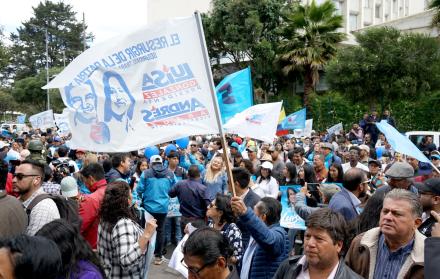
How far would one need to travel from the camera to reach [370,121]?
19.6 m

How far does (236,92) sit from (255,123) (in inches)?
45.6

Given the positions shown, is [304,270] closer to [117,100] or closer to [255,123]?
[117,100]

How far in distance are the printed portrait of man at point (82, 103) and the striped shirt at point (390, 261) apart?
124 inches

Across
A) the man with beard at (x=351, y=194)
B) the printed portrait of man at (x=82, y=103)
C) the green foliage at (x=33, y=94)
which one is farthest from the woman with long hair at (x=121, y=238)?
the green foliage at (x=33, y=94)

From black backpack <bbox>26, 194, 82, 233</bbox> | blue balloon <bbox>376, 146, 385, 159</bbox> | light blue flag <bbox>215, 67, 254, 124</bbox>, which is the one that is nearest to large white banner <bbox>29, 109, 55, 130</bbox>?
blue balloon <bbox>376, 146, 385, 159</bbox>

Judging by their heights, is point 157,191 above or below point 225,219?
below

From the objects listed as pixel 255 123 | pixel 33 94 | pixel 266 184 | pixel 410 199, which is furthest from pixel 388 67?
pixel 33 94

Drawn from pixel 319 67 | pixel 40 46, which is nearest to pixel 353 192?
pixel 319 67

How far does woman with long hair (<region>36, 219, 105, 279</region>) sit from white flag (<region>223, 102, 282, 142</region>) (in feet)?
18.1

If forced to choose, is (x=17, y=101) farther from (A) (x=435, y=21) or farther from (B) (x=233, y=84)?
(B) (x=233, y=84)

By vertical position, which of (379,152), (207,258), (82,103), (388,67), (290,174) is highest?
(82,103)

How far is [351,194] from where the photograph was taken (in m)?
5.57

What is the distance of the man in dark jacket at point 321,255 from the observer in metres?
3.17

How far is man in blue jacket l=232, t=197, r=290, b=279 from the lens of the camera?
13.4 feet
